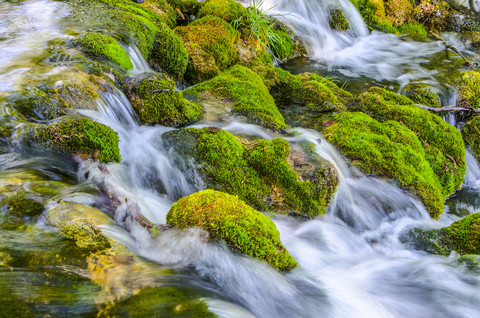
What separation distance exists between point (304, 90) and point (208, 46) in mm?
2083

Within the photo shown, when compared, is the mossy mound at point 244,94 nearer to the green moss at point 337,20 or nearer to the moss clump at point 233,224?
the moss clump at point 233,224

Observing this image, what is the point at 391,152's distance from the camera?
5.08m

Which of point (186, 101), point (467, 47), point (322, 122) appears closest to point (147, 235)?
point (186, 101)

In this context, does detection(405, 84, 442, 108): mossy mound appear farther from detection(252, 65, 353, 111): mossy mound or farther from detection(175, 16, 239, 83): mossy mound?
detection(175, 16, 239, 83): mossy mound

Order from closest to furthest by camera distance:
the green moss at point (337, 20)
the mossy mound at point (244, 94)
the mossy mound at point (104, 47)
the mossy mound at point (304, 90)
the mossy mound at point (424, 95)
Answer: the mossy mound at point (104, 47) → the mossy mound at point (244, 94) → the mossy mound at point (304, 90) → the mossy mound at point (424, 95) → the green moss at point (337, 20)

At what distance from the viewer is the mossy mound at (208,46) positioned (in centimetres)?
676

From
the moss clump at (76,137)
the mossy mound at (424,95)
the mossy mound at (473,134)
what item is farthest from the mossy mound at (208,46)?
the mossy mound at (473,134)

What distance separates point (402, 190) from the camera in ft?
15.9

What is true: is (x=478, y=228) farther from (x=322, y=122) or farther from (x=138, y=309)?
(x=138, y=309)

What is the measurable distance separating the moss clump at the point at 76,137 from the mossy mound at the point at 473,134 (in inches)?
248

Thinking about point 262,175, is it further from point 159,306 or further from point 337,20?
point 337,20

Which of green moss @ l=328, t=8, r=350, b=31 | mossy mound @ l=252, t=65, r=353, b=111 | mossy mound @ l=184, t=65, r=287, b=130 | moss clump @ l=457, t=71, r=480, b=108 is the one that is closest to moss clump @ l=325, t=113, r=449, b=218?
mossy mound @ l=252, t=65, r=353, b=111

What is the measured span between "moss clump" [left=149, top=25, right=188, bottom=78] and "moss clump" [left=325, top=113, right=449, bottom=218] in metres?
2.94

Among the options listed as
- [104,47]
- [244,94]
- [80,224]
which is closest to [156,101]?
[104,47]
